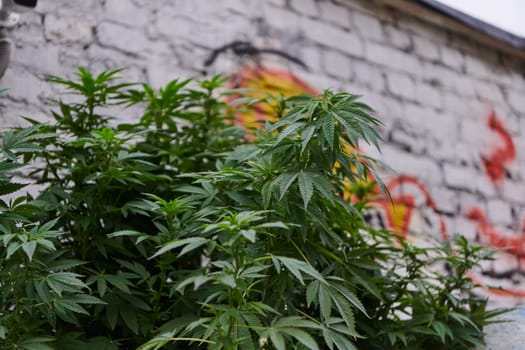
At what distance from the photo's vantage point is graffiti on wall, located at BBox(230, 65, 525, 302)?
3.56 m

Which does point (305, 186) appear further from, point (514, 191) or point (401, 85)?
point (514, 191)

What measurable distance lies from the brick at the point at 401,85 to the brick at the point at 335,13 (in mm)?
420

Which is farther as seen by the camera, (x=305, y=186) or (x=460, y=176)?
(x=460, y=176)

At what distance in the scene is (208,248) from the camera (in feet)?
6.21

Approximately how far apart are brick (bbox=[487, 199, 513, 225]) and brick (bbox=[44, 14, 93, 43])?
2724mm

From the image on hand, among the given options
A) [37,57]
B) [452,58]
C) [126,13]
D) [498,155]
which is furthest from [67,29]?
[498,155]

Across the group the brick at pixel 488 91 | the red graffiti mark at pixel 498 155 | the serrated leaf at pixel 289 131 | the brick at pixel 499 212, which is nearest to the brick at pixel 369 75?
the brick at pixel 488 91

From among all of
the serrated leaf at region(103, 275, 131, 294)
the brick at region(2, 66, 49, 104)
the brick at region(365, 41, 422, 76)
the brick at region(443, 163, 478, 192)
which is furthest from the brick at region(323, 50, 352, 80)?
the serrated leaf at region(103, 275, 131, 294)

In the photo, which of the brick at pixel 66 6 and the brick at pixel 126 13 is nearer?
the brick at pixel 66 6

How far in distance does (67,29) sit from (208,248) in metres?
1.62

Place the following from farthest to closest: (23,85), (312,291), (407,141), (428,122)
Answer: (428,122)
(407,141)
(23,85)
(312,291)

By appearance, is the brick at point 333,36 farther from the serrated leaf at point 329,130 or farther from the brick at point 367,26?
the serrated leaf at point 329,130

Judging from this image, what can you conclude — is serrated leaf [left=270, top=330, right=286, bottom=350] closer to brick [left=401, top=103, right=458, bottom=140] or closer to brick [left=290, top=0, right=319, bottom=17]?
brick [left=290, top=0, right=319, bottom=17]

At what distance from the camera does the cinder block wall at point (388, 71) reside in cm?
306
